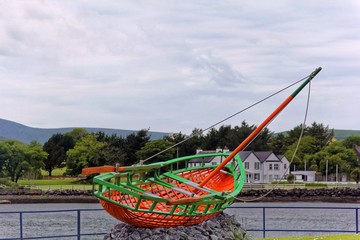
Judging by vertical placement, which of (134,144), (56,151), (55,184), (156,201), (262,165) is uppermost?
(134,144)

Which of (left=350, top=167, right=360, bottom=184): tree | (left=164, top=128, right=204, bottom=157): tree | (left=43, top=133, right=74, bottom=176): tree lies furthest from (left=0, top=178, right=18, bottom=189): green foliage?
(left=350, top=167, right=360, bottom=184): tree

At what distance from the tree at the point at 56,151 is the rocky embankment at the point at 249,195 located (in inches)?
786

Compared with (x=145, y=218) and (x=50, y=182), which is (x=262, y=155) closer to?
(x=50, y=182)

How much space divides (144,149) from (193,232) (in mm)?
75681

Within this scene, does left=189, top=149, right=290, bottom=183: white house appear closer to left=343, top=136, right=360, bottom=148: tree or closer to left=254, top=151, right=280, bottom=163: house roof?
left=254, top=151, right=280, bottom=163: house roof

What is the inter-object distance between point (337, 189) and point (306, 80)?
75.3 meters

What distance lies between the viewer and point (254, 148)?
108188 millimetres

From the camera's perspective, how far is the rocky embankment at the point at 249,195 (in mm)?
83062

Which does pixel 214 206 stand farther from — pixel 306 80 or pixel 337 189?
pixel 337 189

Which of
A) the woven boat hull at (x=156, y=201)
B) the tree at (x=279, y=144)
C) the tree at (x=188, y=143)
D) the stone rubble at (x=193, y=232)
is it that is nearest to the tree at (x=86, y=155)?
the tree at (x=188, y=143)

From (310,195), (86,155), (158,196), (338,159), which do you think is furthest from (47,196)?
(158,196)

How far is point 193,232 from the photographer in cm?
1385

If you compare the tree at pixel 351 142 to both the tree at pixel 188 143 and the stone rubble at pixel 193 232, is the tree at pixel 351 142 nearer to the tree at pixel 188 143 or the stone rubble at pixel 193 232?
the tree at pixel 188 143

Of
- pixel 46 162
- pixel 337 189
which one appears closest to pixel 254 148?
pixel 337 189
